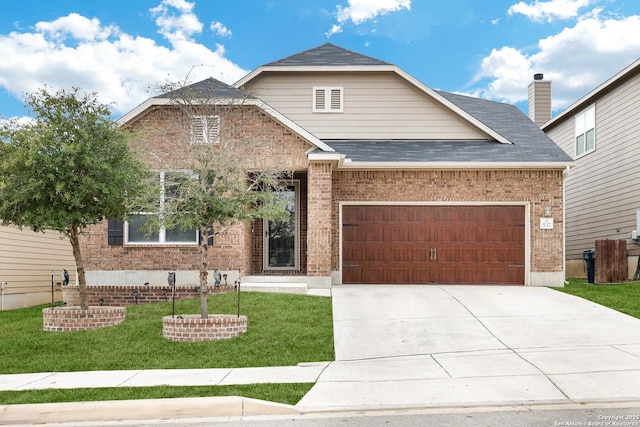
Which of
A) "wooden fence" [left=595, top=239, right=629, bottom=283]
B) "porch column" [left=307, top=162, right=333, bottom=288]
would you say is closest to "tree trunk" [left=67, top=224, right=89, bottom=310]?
"porch column" [left=307, top=162, right=333, bottom=288]

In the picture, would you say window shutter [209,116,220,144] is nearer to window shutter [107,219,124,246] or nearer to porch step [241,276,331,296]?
porch step [241,276,331,296]

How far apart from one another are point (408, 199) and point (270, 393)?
10582 millimetres

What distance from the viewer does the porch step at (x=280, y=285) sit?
1542 cm

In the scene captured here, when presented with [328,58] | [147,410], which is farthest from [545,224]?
[147,410]

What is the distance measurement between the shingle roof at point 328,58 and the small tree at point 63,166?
7920 millimetres

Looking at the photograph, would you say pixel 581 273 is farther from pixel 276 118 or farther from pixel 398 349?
pixel 398 349

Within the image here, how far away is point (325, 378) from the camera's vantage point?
8727mm

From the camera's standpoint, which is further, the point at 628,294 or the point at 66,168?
the point at 628,294

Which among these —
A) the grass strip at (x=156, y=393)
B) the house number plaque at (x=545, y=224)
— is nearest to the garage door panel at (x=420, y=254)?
the house number plaque at (x=545, y=224)

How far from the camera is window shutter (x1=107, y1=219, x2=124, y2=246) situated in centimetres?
1641

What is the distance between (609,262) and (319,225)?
870 centimetres

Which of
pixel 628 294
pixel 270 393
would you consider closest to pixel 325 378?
pixel 270 393

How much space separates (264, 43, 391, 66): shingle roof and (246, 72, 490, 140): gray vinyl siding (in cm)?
37

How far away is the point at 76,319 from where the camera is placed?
41.1 ft
